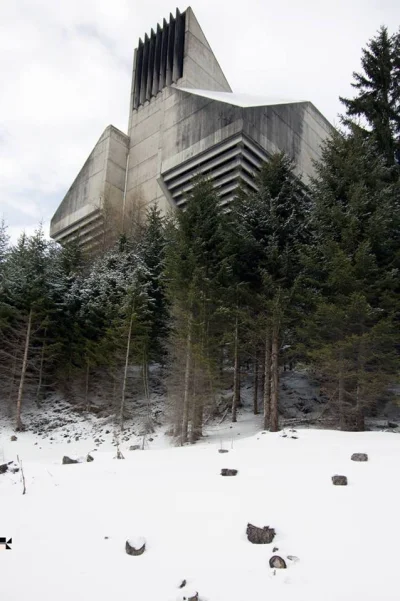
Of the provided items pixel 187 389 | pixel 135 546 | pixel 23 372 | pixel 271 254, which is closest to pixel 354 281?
pixel 271 254

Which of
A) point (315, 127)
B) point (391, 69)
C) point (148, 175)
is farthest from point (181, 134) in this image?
point (391, 69)

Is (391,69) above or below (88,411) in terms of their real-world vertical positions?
above

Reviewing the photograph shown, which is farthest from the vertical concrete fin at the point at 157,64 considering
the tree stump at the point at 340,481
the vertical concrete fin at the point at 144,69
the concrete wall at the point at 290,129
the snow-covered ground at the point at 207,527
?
the tree stump at the point at 340,481

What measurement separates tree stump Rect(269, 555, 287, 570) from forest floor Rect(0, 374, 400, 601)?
0.06 meters

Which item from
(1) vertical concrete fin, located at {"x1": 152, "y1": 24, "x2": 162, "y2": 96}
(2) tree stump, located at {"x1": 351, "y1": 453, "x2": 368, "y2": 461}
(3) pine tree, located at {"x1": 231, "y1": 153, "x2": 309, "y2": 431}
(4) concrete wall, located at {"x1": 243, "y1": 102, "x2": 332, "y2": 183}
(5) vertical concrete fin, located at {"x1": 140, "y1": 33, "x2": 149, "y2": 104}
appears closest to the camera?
(2) tree stump, located at {"x1": 351, "y1": 453, "x2": 368, "y2": 461}

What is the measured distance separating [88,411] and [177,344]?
9.14 meters

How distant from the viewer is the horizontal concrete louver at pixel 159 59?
43.3m

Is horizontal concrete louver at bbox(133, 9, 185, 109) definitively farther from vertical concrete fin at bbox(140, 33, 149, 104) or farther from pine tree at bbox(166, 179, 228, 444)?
pine tree at bbox(166, 179, 228, 444)

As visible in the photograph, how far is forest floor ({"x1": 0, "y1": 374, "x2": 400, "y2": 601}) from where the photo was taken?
13.4 ft

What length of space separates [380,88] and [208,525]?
20916mm

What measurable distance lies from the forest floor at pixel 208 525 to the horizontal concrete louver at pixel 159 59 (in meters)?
43.4

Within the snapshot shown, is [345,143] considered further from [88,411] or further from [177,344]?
[88,411]

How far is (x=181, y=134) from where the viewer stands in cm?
3631

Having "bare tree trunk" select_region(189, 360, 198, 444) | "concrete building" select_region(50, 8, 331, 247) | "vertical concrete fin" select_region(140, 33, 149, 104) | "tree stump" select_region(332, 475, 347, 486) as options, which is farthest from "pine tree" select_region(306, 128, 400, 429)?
"vertical concrete fin" select_region(140, 33, 149, 104)
